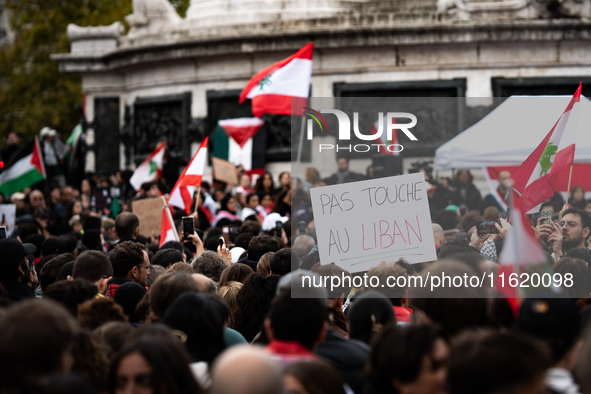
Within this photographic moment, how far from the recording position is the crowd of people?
125 inches

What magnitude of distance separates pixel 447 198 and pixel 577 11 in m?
11.0

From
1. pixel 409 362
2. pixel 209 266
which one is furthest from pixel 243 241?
pixel 409 362

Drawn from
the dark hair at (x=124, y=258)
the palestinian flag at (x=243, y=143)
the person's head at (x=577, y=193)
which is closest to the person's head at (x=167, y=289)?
the dark hair at (x=124, y=258)

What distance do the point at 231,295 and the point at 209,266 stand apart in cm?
95

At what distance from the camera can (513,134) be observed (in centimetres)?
654

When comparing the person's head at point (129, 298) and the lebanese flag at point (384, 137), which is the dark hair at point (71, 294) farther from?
the lebanese flag at point (384, 137)

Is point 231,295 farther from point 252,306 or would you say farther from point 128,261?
point 128,261

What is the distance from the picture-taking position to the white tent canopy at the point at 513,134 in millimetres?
6531

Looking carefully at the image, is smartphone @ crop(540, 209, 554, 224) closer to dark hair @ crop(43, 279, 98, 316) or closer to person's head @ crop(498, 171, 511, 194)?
person's head @ crop(498, 171, 511, 194)

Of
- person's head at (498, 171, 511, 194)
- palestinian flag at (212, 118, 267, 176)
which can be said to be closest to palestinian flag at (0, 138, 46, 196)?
palestinian flag at (212, 118, 267, 176)

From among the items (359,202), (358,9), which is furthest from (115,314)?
(358,9)

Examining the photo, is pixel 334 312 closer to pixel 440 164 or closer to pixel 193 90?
pixel 440 164

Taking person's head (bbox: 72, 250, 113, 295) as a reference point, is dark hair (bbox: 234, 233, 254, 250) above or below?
below

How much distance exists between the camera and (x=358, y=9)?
18766 mm
